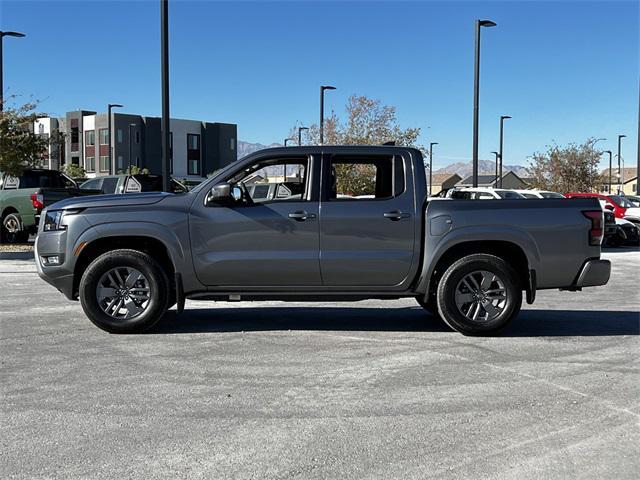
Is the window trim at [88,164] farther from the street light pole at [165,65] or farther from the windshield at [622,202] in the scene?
the street light pole at [165,65]

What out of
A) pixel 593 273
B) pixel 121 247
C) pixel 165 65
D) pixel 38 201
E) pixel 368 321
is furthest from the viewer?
pixel 38 201

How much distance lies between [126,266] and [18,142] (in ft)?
37.3

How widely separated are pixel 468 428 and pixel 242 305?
5.44m

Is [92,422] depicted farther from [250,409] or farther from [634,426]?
[634,426]

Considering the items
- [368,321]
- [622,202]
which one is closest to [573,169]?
[622,202]

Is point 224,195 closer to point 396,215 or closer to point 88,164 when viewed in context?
point 396,215

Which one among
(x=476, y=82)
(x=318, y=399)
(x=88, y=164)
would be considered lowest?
(x=318, y=399)

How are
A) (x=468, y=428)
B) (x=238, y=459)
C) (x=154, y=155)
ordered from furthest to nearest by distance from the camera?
1. (x=154, y=155)
2. (x=468, y=428)
3. (x=238, y=459)

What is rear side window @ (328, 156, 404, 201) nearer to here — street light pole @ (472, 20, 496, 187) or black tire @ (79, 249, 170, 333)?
black tire @ (79, 249, 170, 333)

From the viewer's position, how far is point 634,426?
4691mm

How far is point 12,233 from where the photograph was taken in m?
18.8

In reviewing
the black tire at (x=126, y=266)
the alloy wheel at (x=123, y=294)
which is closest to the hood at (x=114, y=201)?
the black tire at (x=126, y=266)

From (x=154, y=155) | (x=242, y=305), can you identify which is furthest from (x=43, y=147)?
(x=154, y=155)

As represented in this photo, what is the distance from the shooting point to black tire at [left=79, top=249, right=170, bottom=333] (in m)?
7.41
